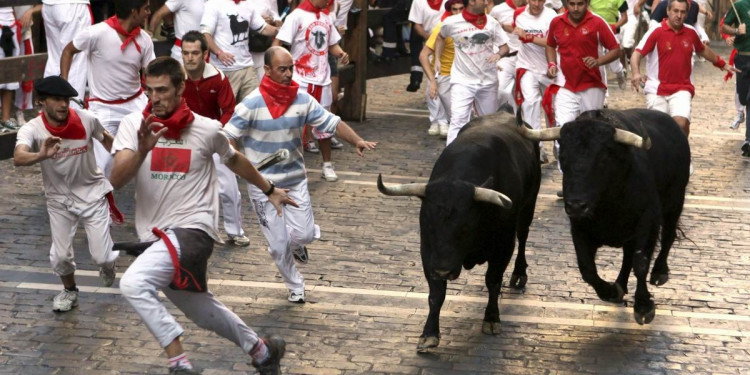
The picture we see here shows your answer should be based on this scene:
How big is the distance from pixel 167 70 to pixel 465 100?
7.20m

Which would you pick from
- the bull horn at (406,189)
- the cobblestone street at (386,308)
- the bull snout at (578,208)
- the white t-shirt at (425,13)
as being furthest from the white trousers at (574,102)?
the bull horn at (406,189)

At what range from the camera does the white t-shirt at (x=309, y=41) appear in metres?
14.2

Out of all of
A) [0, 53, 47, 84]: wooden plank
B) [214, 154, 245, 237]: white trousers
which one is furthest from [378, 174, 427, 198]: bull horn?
[0, 53, 47, 84]: wooden plank

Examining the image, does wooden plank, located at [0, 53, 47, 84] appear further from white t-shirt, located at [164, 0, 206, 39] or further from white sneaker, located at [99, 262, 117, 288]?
white sneaker, located at [99, 262, 117, 288]

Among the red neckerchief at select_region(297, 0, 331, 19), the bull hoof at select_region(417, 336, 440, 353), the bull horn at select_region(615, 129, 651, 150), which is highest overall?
the bull horn at select_region(615, 129, 651, 150)

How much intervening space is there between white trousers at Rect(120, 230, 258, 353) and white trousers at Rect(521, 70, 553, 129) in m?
7.97

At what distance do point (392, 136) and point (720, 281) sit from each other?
699 cm

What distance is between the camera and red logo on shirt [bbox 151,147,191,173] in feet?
24.8

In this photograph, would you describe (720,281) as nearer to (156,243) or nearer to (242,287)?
(242,287)

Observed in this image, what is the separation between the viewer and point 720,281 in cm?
1032

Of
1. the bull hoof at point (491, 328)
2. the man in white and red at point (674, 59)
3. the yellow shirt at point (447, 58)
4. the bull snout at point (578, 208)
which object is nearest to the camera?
the bull snout at point (578, 208)

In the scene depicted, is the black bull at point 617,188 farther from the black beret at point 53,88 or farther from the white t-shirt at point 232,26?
the white t-shirt at point 232,26

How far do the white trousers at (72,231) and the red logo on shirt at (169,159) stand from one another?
1.99 metres

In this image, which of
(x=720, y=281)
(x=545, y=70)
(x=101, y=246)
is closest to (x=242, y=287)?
(x=101, y=246)
